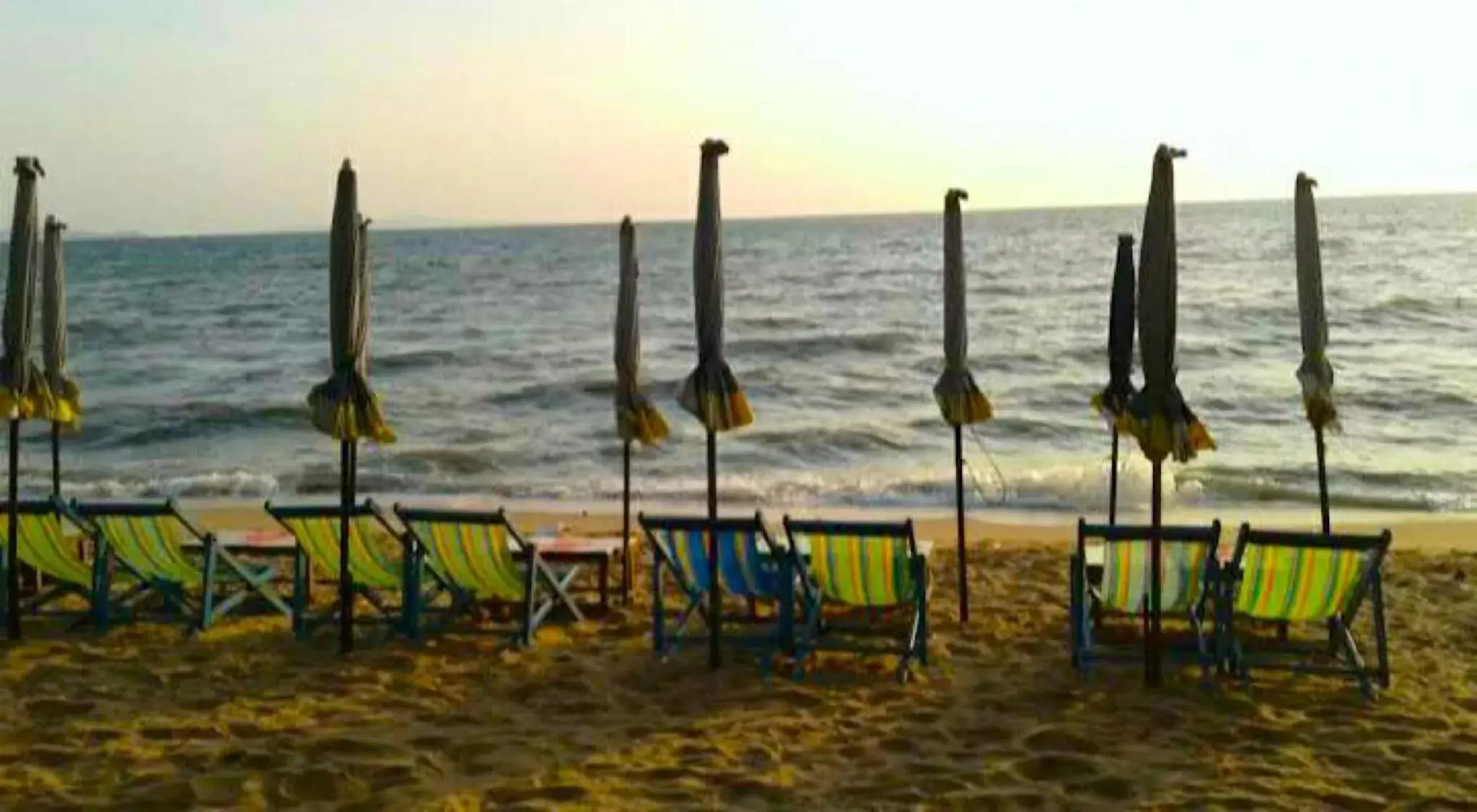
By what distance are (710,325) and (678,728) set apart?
6.36 ft

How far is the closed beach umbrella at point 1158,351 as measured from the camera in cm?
642

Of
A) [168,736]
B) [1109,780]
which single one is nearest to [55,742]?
[168,736]

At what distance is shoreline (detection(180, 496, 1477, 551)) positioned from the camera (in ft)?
41.3

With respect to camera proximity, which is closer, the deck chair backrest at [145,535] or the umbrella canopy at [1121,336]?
the deck chair backrest at [145,535]

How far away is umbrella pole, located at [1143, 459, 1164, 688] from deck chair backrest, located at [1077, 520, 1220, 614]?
0.10 meters

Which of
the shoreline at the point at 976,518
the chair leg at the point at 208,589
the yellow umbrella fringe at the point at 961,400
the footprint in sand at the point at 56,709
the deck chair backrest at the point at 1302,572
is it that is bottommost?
the footprint in sand at the point at 56,709

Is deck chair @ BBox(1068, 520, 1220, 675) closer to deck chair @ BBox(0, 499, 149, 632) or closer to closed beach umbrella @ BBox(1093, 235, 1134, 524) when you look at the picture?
closed beach umbrella @ BBox(1093, 235, 1134, 524)

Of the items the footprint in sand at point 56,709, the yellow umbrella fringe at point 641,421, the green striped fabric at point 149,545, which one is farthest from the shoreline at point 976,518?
the footprint in sand at point 56,709

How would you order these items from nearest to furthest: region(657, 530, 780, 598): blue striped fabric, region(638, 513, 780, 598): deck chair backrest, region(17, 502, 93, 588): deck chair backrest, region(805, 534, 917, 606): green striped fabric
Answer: region(805, 534, 917, 606): green striped fabric < region(638, 513, 780, 598): deck chair backrest < region(657, 530, 780, 598): blue striped fabric < region(17, 502, 93, 588): deck chair backrest

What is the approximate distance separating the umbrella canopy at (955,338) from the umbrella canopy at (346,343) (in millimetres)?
3056

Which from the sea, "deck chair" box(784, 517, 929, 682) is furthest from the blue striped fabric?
the sea

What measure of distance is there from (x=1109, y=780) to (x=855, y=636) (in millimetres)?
2149

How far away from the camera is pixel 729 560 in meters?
7.45

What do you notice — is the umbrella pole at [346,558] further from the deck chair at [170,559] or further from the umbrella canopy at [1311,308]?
the umbrella canopy at [1311,308]
